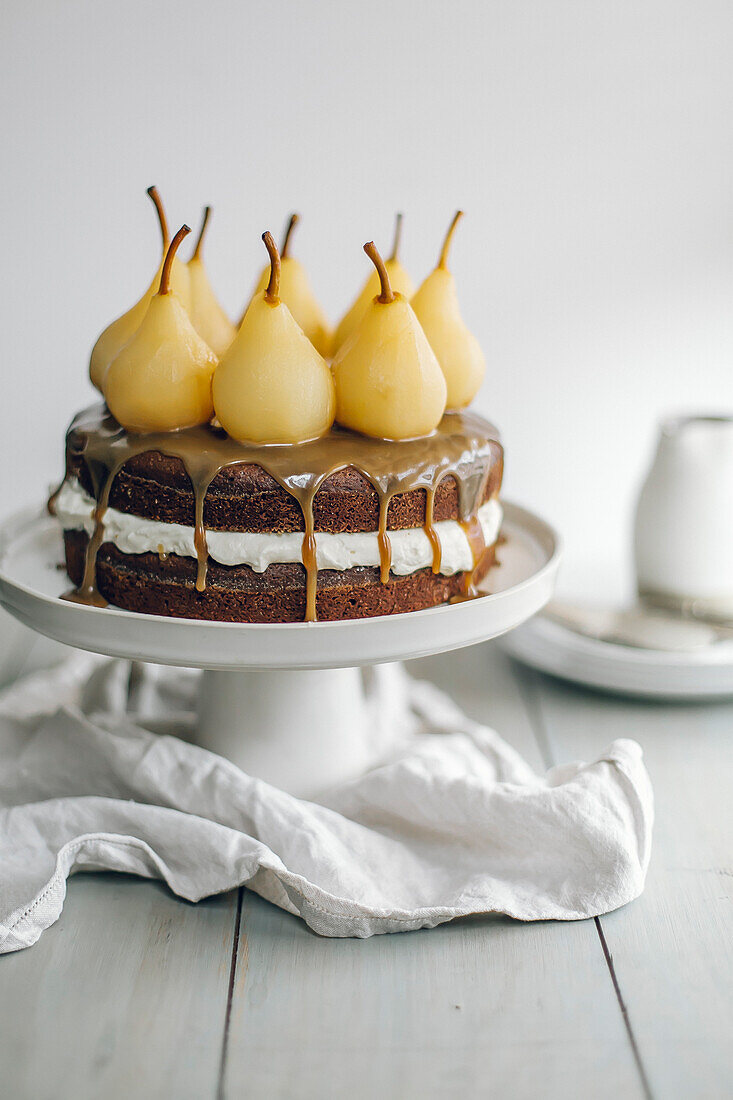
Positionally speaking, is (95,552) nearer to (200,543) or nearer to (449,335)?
(200,543)

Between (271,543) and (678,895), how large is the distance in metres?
0.58

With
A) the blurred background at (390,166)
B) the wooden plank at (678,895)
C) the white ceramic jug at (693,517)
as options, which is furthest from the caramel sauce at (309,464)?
the blurred background at (390,166)

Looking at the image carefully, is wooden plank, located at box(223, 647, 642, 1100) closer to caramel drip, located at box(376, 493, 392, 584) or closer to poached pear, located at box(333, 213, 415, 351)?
caramel drip, located at box(376, 493, 392, 584)

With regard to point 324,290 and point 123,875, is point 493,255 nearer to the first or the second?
point 324,290

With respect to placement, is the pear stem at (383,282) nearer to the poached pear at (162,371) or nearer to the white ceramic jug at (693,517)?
the poached pear at (162,371)

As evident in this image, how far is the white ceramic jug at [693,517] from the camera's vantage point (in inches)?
64.7

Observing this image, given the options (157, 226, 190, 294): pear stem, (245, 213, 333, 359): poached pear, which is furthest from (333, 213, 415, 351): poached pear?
(157, 226, 190, 294): pear stem

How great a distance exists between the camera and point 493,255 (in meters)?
2.22

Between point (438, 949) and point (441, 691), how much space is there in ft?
2.10

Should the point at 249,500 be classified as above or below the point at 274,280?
below

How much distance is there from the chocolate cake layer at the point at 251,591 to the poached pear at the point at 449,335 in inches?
10.2

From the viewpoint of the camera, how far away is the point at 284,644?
1.07 m

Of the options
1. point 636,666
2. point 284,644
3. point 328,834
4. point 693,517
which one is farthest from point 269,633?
point 693,517

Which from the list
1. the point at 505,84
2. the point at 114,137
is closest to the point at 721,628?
the point at 505,84
